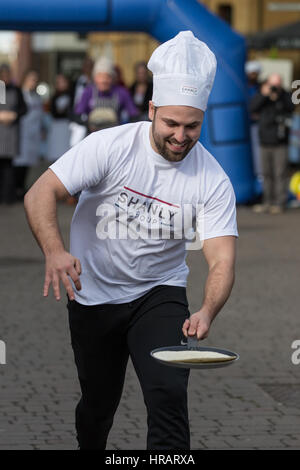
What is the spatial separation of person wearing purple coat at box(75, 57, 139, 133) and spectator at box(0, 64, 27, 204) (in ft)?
6.73

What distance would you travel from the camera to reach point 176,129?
452 cm

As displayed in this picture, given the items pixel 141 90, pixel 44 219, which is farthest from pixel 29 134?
pixel 44 219

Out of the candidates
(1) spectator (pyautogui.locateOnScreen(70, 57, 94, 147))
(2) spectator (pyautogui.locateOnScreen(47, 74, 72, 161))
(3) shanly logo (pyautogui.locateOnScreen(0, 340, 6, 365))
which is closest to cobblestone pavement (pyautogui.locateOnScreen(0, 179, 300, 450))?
(3) shanly logo (pyautogui.locateOnScreen(0, 340, 6, 365))

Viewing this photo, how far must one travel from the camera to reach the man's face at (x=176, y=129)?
4520 millimetres

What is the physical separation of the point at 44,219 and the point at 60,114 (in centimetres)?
1702

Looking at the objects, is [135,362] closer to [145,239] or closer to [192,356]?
[145,239]

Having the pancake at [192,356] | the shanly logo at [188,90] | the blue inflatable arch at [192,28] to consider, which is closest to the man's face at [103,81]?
the blue inflatable arch at [192,28]

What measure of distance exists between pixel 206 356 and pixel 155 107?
3.50 ft

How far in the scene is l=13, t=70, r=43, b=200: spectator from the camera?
2020 cm

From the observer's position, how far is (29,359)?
8008 mm

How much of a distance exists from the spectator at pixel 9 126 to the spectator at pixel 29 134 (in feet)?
3.27

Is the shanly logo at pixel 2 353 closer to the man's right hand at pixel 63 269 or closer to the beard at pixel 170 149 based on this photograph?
the beard at pixel 170 149

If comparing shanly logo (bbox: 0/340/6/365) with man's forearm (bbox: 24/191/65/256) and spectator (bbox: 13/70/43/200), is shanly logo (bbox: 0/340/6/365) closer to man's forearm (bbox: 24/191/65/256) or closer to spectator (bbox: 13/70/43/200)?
man's forearm (bbox: 24/191/65/256)
